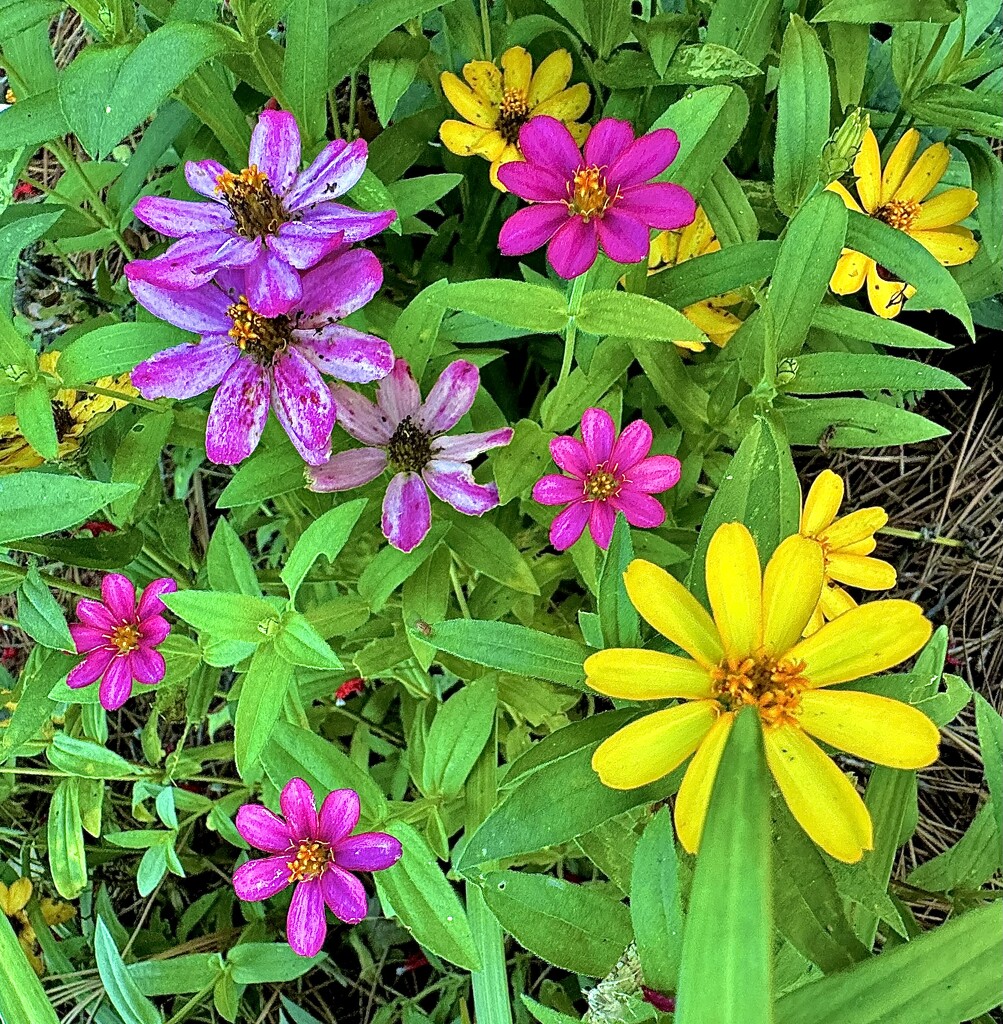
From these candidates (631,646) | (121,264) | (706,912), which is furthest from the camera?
(121,264)

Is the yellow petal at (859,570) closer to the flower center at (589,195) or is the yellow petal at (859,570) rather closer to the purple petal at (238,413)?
the flower center at (589,195)

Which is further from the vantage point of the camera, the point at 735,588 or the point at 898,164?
the point at 898,164

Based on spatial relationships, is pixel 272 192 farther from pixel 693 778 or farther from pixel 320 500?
pixel 693 778

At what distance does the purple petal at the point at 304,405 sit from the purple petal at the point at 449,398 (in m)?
0.15

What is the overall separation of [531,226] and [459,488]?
0.89ft

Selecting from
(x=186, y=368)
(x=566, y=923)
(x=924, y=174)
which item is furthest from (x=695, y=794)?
(x=924, y=174)

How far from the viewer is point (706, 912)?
426 millimetres

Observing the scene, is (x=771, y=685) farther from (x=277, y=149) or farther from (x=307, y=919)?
(x=277, y=149)

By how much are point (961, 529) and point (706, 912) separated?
51.3 inches

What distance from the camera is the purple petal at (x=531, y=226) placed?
75 centimetres

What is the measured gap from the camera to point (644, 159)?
72cm

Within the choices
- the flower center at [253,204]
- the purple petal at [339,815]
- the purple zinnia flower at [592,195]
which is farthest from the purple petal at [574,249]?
the purple petal at [339,815]

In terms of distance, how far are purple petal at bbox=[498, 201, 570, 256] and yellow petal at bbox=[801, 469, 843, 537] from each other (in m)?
0.38

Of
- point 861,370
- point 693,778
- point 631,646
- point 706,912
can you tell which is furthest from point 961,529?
point 706,912
